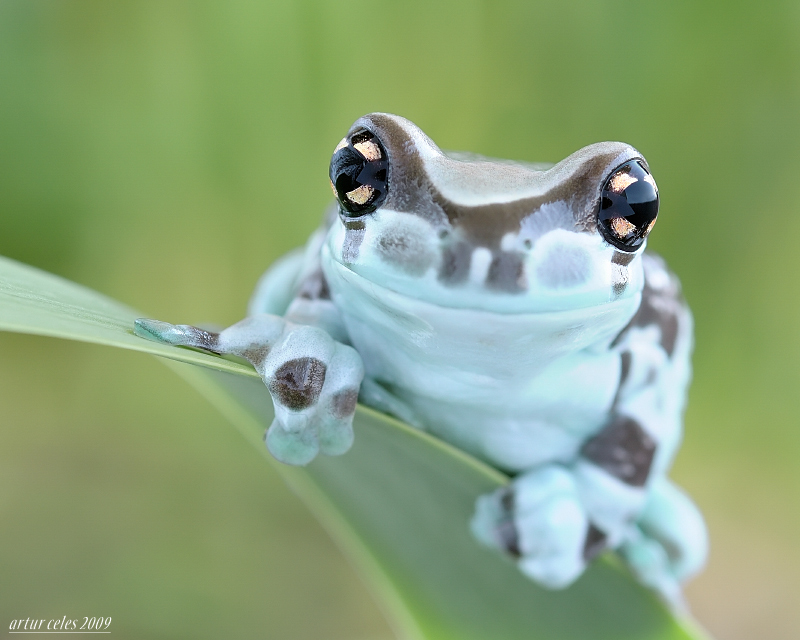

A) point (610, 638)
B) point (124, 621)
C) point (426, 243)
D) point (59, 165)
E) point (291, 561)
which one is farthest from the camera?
point (291, 561)

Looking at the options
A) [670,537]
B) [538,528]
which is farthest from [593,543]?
[670,537]

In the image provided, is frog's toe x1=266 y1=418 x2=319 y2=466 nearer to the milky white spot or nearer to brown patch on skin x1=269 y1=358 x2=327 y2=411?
brown patch on skin x1=269 y1=358 x2=327 y2=411

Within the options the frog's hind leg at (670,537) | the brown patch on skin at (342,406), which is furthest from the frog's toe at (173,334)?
the frog's hind leg at (670,537)

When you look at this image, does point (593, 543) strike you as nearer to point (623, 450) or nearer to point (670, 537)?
point (623, 450)

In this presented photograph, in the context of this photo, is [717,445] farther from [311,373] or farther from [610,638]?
[311,373]

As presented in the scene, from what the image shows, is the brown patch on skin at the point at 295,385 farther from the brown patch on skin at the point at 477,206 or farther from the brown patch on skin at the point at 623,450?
the brown patch on skin at the point at 623,450

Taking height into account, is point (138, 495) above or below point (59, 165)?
below

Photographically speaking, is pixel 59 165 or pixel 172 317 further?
pixel 172 317

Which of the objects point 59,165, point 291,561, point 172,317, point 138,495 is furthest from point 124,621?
point 59,165
